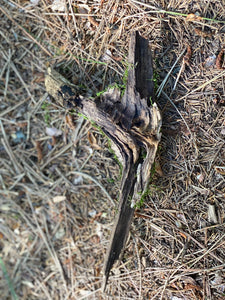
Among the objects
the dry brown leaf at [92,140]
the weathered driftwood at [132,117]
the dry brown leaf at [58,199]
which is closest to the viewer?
the weathered driftwood at [132,117]

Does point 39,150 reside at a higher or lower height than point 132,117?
lower

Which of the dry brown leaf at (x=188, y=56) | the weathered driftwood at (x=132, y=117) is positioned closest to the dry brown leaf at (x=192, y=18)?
the dry brown leaf at (x=188, y=56)

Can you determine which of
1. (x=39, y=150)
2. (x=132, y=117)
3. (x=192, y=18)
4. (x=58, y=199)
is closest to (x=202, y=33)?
(x=192, y=18)

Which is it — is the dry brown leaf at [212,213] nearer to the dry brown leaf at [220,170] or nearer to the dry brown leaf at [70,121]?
the dry brown leaf at [220,170]

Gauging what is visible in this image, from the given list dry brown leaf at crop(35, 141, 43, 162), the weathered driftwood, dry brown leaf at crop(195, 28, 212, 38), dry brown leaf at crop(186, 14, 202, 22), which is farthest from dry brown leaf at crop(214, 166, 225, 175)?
dry brown leaf at crop(35, 141, 43, 162)

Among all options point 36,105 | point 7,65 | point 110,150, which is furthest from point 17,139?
point 110,150

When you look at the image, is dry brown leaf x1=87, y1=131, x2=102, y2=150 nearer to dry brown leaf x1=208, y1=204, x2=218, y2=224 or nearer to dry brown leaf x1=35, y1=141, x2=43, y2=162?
dry brown leaf x1=35, y1=141, x2=43, y2=162

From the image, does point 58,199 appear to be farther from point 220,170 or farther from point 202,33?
point 202,33
